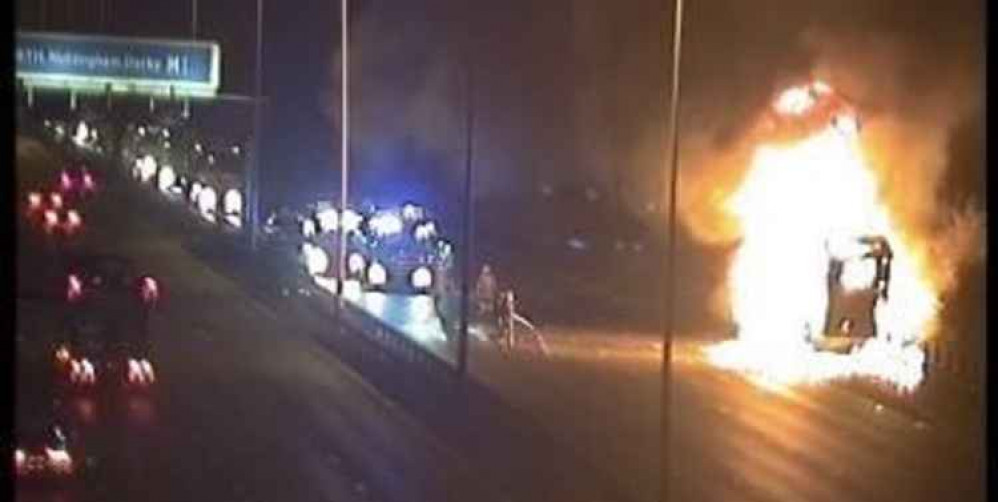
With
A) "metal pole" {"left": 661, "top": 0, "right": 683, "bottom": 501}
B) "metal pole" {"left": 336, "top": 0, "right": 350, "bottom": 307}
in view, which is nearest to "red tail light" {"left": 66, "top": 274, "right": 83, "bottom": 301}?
"metal pole" {"left": 336, "top": 0, "right": 350, "bottom": 307}

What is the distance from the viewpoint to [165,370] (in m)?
2.48

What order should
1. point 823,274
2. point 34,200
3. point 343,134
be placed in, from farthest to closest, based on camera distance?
point 823,274 → point 343,134 → point 34,200

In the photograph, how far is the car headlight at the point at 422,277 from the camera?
262cm

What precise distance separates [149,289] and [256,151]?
0.77 ft

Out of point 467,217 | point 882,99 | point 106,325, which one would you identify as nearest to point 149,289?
point 106,325

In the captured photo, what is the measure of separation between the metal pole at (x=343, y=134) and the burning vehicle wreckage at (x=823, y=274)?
0.56m

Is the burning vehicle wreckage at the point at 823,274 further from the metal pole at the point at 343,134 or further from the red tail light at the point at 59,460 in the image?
the red tail light at the point at 59,460

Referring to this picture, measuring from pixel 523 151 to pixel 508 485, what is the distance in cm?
48

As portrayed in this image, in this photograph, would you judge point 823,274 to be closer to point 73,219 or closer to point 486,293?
point 486,293

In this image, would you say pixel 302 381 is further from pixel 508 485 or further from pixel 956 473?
→ pixel 956 473

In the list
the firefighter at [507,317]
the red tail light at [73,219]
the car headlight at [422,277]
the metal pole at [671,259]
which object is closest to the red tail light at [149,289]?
the red tail light at [73,219]

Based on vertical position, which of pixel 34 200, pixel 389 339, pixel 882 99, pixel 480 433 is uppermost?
pixel 882 99

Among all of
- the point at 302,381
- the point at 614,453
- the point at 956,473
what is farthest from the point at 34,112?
the point at 956,473

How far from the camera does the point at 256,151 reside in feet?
8.43
